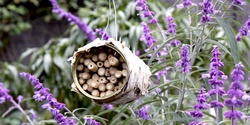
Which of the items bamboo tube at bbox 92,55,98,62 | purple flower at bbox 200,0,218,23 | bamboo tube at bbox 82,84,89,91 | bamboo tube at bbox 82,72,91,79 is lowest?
bamboo tube at bbox 82,84,89,91

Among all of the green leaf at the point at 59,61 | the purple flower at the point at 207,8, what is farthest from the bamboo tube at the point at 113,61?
the green leaf at the point at 59,61

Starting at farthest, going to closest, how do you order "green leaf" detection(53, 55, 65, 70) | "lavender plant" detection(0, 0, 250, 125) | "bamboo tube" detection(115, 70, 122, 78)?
1. "green leaf" detection(53, 55, 65, 70)
2. "bamboo tube" detection(115, 70, 122, 78)
3. "lavender plant" detection(0, 0, 250, 125)

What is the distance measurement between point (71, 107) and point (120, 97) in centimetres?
150

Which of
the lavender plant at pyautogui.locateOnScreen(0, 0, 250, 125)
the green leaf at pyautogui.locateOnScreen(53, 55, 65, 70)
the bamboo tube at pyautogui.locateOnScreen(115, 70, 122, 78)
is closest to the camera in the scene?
the lavender plant at pyautogui.locateOnScreen(0, 0, 250, 125)

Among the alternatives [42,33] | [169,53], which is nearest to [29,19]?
[42,33]

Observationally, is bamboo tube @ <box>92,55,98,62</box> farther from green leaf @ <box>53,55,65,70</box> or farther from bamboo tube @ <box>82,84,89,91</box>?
green leaf @ <box>53,55,65,70</box>

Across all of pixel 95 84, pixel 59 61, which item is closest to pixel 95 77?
pixel 95 84

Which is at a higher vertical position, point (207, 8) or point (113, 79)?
point (207, 8)

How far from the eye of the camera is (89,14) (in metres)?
2.45

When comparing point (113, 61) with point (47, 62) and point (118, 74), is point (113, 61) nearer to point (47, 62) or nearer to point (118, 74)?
point (118, 74)

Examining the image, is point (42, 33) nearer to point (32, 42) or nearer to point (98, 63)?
point (32, 42)

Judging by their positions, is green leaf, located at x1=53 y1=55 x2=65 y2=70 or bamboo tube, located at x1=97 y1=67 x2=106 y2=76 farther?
green leaf, located at x1=53 y1=55 x2=65 y2=70

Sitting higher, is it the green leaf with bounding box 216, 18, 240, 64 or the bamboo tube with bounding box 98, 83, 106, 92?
the green leaf with bounding box 216, 18, 240, 64

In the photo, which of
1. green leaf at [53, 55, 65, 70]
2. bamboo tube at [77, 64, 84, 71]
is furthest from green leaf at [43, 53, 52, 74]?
bamboo tube at [77, 64, 84, 71]
